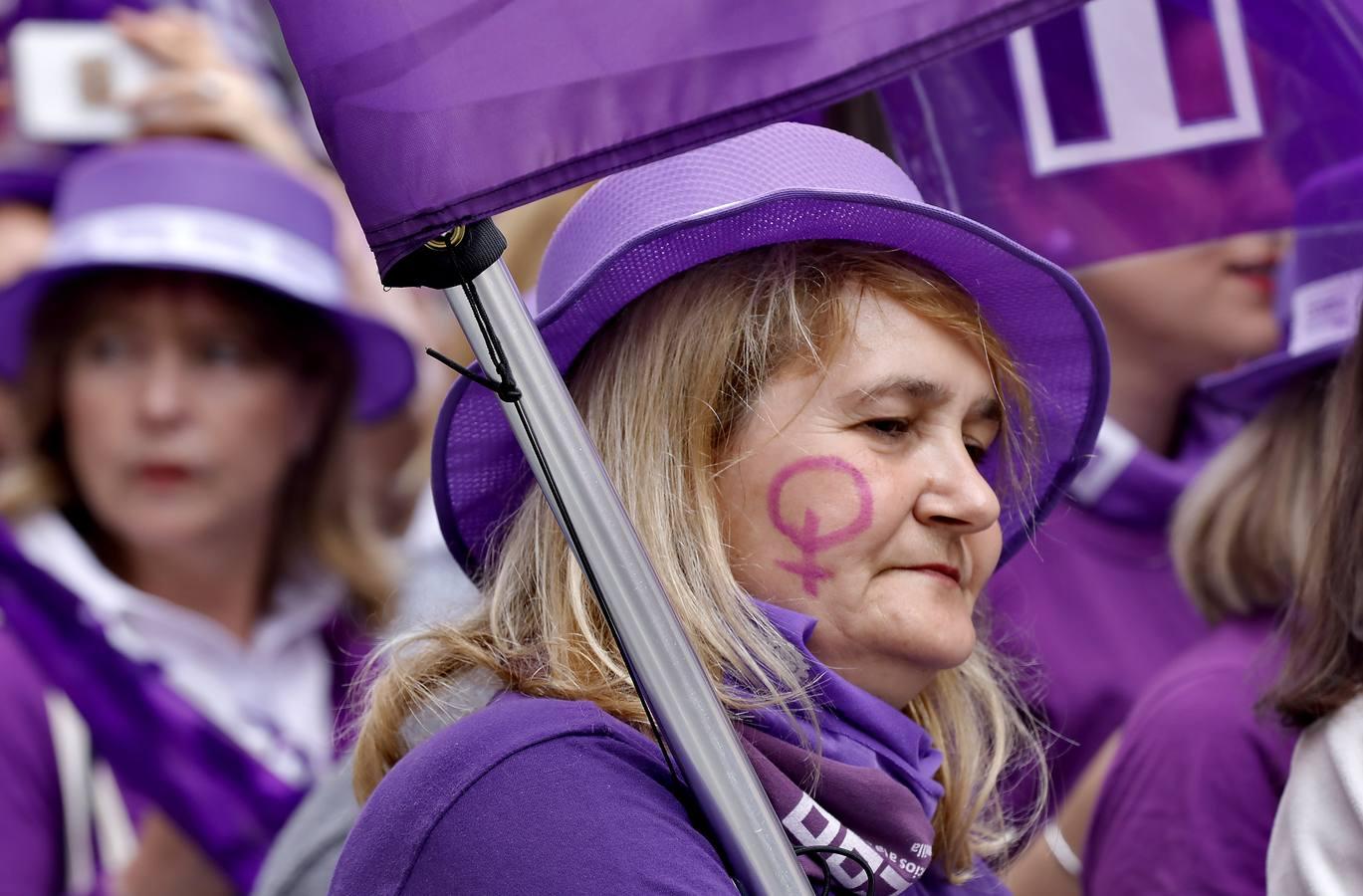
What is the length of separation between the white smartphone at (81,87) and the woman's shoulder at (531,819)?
2607mm

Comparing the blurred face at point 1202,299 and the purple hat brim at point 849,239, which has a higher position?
the purple hat brim at point 849,239

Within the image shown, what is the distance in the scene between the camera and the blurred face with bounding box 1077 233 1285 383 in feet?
9.20

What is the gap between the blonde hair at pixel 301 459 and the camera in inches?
130

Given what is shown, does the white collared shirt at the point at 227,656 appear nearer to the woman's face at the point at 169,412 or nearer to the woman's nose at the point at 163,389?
the woman's face at the point at 169,412

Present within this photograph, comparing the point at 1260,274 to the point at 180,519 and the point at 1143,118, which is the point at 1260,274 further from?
the point at 180,519

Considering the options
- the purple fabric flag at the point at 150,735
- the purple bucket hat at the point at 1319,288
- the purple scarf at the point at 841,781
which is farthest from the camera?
the purple fabric flag at the point at 150,735

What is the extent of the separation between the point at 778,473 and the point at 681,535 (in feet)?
0.35

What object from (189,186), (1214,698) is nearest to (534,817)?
(1214,698)

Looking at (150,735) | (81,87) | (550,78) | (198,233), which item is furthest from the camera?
(81,87)

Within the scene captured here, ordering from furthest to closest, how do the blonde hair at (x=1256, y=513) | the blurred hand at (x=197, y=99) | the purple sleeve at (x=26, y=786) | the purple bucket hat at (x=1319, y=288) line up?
the blurred hand at (x=197, y=99) → the purple sleeve at (x=26, y=786) → the blonde hair at (x=1256, y=513) → the purple bucket hat at (x=1319, y=288)

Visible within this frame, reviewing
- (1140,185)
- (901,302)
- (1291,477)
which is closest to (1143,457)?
(1291,477)

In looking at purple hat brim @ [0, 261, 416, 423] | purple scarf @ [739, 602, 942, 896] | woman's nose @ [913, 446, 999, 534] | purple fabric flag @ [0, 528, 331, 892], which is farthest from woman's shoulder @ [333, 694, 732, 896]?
purple hat brim @ [0, 261, 416, 423]

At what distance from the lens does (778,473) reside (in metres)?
1.61

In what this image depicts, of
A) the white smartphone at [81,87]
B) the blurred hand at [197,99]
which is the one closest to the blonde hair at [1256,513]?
the blurred hand at [197,99]
